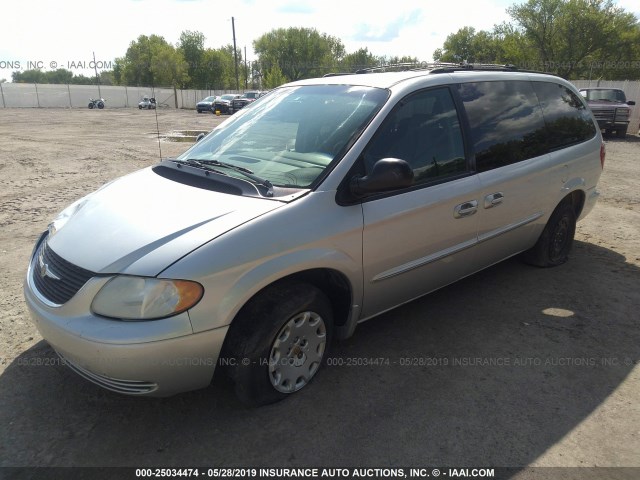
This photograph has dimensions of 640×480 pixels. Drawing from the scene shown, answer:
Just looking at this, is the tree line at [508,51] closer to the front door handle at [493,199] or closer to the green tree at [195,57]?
the green tree at [195,57]

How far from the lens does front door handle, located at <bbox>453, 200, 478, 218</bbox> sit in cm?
336

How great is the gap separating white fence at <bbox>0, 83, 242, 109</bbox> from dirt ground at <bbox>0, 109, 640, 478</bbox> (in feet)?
146

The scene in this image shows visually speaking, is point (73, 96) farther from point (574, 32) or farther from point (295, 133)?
point (295, 133)

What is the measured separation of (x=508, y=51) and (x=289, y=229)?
157 feet

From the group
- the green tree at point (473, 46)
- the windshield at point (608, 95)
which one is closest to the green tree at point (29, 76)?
the green tree at point (473, 46)

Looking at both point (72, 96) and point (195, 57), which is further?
point (195, 57)

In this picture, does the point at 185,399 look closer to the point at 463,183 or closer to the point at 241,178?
the point at 241,178

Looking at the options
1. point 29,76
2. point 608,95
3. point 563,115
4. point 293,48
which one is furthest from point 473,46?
point 29,76

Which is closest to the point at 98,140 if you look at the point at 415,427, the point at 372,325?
the point at 372,325

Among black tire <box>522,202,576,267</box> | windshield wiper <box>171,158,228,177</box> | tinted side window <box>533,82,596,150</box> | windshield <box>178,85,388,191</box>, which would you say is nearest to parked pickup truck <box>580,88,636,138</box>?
tinted side window <box>533,82,596,150</box>

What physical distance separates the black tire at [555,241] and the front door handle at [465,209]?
1.45 metres

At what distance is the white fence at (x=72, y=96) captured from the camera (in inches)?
→ 1880

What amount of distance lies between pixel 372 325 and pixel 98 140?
15.1 metres

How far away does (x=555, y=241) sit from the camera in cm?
473
